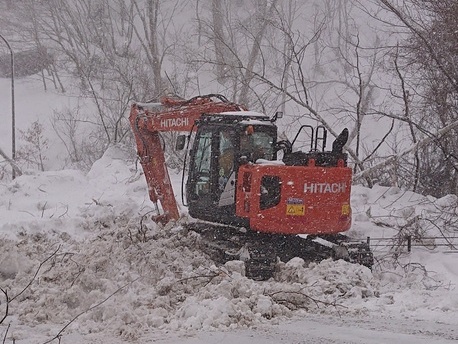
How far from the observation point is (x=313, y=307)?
19.2ft

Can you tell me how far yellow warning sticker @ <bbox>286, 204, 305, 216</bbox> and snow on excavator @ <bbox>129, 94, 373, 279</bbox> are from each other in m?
0.01

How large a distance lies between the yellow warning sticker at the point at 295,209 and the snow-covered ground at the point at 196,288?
27.1 inches

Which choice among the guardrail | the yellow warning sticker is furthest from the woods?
the yellow warning sticker

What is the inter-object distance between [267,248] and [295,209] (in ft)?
1.99

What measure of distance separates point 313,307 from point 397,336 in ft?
3.75

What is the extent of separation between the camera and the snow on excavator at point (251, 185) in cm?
771

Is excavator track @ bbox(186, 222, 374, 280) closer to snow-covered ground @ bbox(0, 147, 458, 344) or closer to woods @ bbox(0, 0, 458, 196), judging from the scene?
snow-covered ground @ bbox(0, 147, 458, 344)

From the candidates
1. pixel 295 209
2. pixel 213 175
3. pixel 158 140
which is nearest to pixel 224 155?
pixel 213 175

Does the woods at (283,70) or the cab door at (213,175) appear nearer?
the cab door at (213,175)

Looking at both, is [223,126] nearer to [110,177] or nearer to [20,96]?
[110,177]

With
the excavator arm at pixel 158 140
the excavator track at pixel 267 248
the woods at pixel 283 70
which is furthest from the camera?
the woods at pixel 283 70

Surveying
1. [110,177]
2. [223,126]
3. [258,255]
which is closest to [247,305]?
[258,255]

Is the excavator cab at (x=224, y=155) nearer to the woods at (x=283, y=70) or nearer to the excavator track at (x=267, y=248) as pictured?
the excavator track at (x=267, y=248)

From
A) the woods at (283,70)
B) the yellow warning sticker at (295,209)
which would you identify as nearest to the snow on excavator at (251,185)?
the yellow warning sticker at (295,209)
